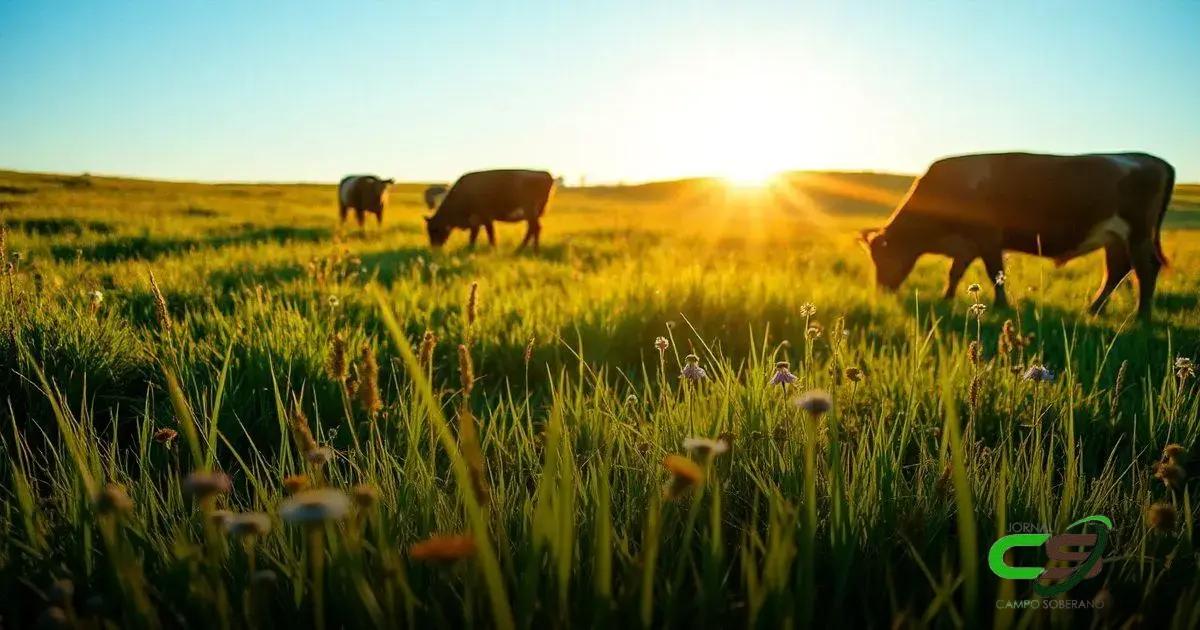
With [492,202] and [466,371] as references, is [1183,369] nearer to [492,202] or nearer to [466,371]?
[466,371]

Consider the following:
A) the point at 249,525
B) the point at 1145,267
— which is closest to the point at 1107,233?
the point at 1145,267

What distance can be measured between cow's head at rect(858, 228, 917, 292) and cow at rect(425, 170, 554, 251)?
8.83 meters

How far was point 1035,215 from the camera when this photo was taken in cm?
717

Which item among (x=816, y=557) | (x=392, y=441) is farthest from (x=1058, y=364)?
(x=392, y=441)

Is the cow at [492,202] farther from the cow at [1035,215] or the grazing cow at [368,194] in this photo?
the cow at [1035,215]

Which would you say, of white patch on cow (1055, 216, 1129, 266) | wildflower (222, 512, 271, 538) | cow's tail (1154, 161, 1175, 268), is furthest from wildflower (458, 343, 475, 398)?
cow's tail (1154, 161, 1175, 268)

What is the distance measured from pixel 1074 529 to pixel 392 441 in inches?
88.5

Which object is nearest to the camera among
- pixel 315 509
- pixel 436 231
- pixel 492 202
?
pixel 315 509

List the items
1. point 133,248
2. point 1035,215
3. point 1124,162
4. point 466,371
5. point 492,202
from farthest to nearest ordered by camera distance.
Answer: point 492,202 → point 133,248 → point 1035,215 → point 1124,162 → point 466,371

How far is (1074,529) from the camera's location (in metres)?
1.64

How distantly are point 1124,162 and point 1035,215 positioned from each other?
0.97 meters

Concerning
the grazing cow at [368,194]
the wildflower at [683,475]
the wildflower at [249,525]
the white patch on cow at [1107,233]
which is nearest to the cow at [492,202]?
the grazing cow at [368,194]

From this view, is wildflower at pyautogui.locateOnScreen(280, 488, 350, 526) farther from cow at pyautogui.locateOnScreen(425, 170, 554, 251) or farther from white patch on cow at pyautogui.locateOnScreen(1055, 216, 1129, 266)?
cow at pyautogui.locateOnScreen(425, 170, 554, 251)

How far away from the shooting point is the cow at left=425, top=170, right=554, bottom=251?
1553 centimetres
